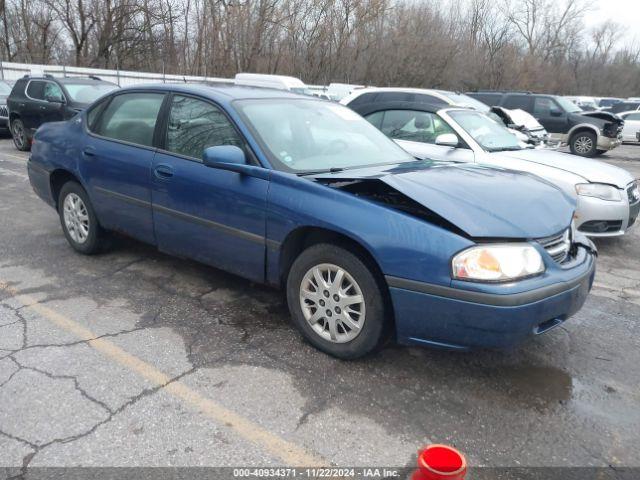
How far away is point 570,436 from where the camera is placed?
2.62m

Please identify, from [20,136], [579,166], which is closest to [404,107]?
[579,166]

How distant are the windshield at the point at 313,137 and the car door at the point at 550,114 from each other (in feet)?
43.5

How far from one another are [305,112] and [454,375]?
2.25 metres

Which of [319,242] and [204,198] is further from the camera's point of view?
[204,198]

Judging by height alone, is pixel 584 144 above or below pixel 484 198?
Result: below

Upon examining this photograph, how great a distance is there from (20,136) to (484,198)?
12.3 m

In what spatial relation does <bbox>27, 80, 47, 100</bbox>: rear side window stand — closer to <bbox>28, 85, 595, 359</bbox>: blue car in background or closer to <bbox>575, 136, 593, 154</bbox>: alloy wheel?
<bbox>28, 85, 595, 359</bbox>: blue car in background

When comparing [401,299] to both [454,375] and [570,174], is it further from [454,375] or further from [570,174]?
[570,174]

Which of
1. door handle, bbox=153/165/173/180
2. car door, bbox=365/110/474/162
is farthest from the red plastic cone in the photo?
car door, bbox=365/110/474/162

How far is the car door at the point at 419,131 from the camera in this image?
652cm

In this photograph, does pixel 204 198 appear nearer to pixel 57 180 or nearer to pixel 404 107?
pixel 57 180

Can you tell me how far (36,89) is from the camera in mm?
11961

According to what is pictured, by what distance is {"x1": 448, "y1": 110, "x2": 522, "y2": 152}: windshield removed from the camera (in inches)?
260

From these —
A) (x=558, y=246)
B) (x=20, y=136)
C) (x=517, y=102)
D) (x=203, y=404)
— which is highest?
(x=517, y=102)
